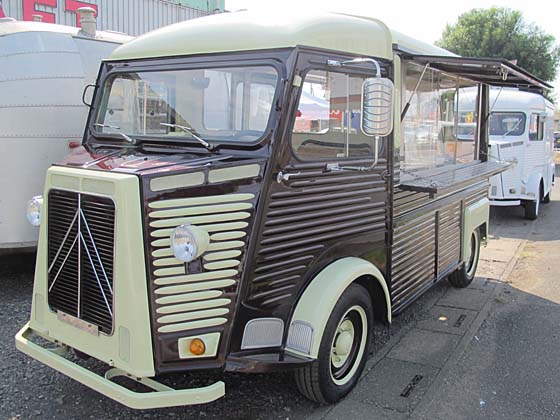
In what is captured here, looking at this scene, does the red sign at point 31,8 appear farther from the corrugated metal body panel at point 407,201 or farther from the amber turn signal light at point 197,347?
the amber turn signal light at point 197,347

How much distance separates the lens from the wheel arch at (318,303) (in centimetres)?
314

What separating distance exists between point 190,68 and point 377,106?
1.21 m

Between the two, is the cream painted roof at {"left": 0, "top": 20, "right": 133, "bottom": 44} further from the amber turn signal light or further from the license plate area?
the amber turn signal light

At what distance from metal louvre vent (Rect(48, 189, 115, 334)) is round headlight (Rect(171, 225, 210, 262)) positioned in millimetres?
348

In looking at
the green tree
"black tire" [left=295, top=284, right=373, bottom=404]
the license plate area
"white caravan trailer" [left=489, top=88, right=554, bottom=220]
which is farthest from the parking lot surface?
the green tree

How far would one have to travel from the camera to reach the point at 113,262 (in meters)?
2.81

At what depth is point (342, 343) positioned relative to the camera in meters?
3.55

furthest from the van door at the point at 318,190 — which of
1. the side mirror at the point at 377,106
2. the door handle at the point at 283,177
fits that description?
the side mirror at the point at 377,106

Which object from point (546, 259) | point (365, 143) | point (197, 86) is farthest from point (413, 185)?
point (546, 259)

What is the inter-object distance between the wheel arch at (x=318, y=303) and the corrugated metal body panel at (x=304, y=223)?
0.10 metres

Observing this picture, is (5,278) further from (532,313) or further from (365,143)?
(532,313)

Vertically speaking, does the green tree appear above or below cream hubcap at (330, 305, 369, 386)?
above

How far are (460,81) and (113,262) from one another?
4313 mm

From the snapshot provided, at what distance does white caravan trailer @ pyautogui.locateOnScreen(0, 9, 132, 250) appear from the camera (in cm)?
523
